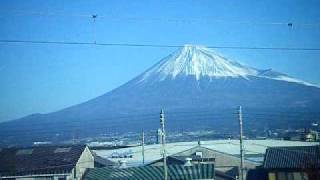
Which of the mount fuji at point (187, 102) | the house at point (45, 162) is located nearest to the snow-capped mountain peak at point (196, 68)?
the mount fuji at point (187, 102)

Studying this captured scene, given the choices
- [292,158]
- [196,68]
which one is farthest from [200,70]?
[292,158]

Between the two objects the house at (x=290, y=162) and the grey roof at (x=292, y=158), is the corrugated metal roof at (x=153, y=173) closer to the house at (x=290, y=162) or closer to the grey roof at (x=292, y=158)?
the house at (x=290, y=162)

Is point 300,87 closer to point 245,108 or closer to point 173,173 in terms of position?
point 245,108

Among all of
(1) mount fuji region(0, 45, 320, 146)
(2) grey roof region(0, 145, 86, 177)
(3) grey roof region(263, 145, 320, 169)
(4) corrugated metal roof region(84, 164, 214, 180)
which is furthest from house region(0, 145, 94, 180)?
(1) mount fuji region(0, 45, 320, 146)

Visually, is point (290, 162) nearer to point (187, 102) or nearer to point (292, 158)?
point (292, 158)

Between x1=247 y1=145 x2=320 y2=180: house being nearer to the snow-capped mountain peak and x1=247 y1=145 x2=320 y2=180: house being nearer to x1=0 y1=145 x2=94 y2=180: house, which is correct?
x1=0 y1=145 x2=94 y2=180: house

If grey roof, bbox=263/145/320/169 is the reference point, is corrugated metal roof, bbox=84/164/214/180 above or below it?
below
